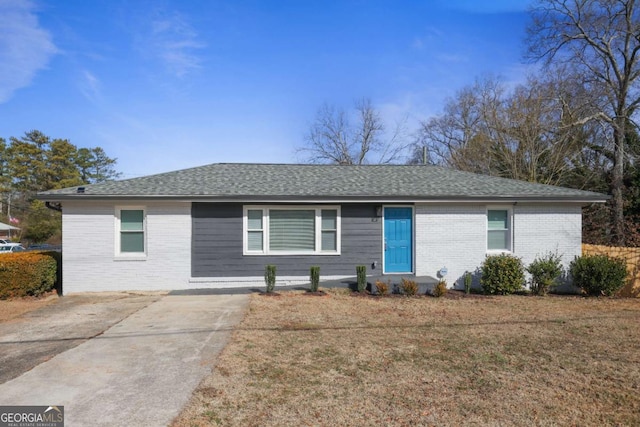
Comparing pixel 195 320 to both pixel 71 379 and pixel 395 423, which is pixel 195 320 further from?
pixel 395 423

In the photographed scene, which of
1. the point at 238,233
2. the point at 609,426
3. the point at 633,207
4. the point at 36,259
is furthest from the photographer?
the point at 633,207

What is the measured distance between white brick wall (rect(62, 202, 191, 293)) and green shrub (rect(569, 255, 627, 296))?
10968mm

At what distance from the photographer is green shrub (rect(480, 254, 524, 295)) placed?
10602mm

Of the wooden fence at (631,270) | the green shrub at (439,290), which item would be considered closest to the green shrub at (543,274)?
the wooden fence at (631,270)

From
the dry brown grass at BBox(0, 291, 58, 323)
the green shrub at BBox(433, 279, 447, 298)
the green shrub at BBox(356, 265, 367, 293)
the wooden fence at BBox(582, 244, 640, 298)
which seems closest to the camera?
the dry brown grass at BBox(0, 291, 58, 323)

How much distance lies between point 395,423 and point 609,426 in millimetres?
1929

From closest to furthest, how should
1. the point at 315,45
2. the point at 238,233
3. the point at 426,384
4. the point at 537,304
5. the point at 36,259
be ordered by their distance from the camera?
the point at 426,384, the point at 537,304, the point at 36,259, the point at 238,233, the point at 315,45

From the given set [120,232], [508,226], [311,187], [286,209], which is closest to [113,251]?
[120,232]

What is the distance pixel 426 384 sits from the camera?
4387 millimetres

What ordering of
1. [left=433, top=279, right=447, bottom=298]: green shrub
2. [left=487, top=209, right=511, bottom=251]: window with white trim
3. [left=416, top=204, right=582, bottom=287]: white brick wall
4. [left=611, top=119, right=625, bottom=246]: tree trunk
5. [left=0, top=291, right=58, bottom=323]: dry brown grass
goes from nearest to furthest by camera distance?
[left=0, top=291, right=58, bottom=323]: dry brown grass, [left=433, top=279, right=447, bottom=298]: green shrub, [left=416, top=204, right=582, bottom=287]: white brick wall, [left=487, top=209, right=511, bottom=251]: window with white trim, [left=611, top=119, right=625, bottom=246]: tree trunk

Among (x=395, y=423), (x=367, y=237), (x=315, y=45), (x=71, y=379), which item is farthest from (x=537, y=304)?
(x=315, y=45)

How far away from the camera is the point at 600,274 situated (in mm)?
10453

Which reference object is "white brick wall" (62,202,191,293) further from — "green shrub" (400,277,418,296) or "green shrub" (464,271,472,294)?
"green shrub" (464,271,472,294)

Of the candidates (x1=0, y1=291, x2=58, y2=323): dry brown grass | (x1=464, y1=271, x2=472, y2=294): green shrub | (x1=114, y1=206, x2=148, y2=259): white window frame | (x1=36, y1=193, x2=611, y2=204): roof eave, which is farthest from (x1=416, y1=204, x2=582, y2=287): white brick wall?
(x1=0, y1=291, x2=58, y2=323): dry brown grass
